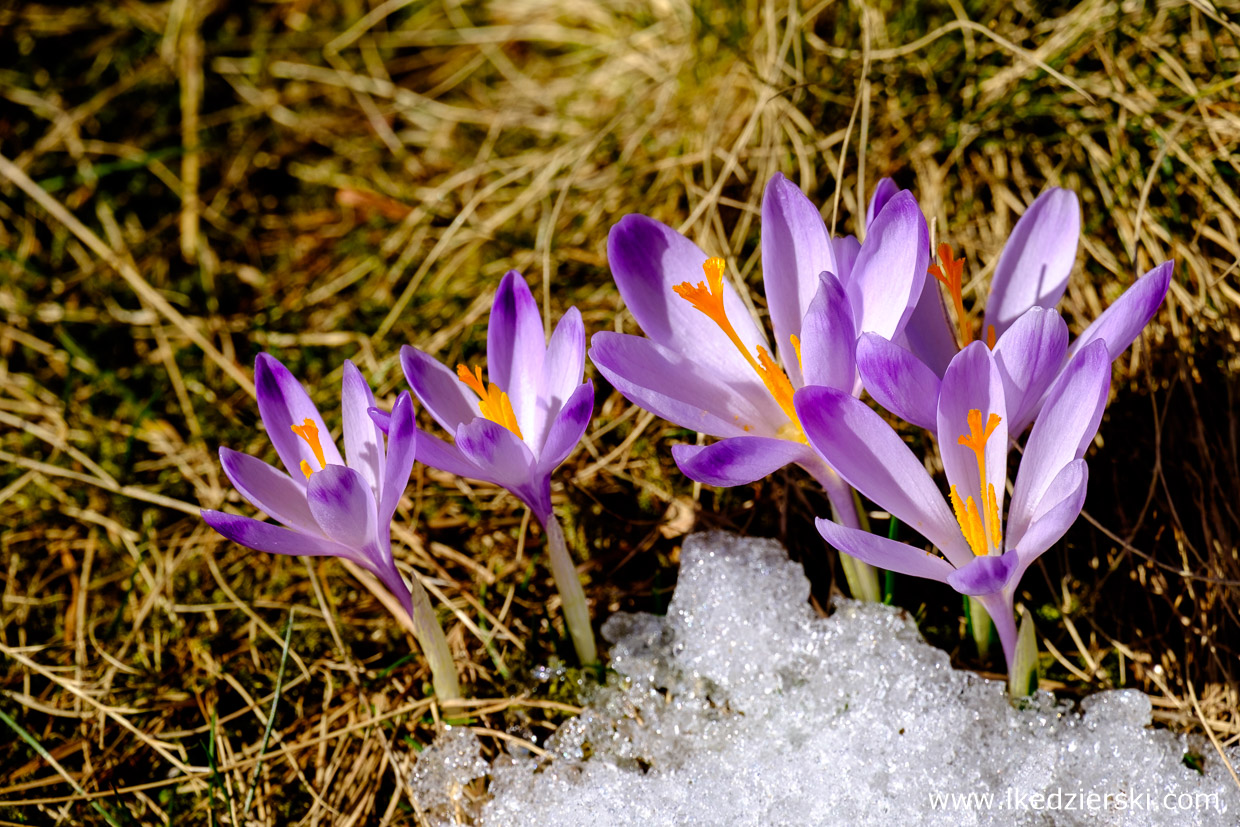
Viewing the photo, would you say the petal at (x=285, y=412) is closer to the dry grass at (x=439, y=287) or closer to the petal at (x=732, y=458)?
the dry grass at (x=439, y=287)

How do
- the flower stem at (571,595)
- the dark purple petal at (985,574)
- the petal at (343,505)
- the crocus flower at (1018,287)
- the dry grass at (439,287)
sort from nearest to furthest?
the dark purple petal at (985,574), the petal at (343,505), the crocus flower at (1018,287), the flower stem at (571,595), the dry grass at (439,287)

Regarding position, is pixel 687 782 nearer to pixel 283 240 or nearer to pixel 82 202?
pixel 283 240

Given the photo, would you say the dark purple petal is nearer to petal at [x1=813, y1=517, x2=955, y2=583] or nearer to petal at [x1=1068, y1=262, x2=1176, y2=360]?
petal at [x1=813, y1=517, x2=955, y2=583]

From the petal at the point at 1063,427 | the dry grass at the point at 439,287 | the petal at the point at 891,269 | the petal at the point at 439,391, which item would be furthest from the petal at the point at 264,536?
the petal at the point at 1063,427

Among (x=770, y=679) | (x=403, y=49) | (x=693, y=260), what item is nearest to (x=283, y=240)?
(x=403, y=49)

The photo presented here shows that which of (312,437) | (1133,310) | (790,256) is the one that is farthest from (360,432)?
(1133,310)

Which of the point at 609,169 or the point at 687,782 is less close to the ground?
the point at 609,169

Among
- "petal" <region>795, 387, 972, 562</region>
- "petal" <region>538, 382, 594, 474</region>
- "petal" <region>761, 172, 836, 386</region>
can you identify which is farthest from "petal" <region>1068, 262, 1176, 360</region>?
"petal" <region>538, 382, 594, 474</region>
